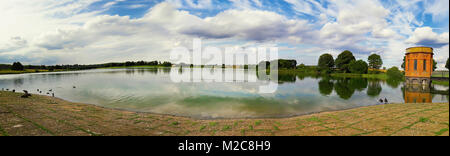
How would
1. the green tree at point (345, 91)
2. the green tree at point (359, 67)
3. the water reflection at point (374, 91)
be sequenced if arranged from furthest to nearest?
the green tree at point (359, 67), the water reflection at point (374, 91), the green tree at point (345, 91)

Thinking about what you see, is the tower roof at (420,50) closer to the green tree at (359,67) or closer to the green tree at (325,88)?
the green tree at (325,88)

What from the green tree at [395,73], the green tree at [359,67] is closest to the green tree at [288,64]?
the green tree at [359,67]

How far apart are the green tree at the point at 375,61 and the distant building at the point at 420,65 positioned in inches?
1711

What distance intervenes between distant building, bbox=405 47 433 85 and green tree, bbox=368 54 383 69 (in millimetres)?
43466

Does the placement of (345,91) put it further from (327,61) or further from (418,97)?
(327,61)

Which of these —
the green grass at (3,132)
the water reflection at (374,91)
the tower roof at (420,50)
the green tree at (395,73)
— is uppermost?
the tower roof at (420,50)

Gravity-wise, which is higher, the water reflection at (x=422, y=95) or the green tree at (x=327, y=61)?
the green tree at (x=327, y=61)

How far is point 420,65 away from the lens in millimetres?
30625

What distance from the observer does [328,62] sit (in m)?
81.1

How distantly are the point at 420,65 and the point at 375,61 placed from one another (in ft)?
149

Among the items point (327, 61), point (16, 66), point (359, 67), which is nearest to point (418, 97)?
point (359, 67)

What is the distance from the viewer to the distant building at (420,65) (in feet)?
98.6

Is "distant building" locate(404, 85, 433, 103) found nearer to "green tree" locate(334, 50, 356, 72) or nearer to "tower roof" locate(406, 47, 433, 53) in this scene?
"tower roof" locate(406, 47, 433, 53)
